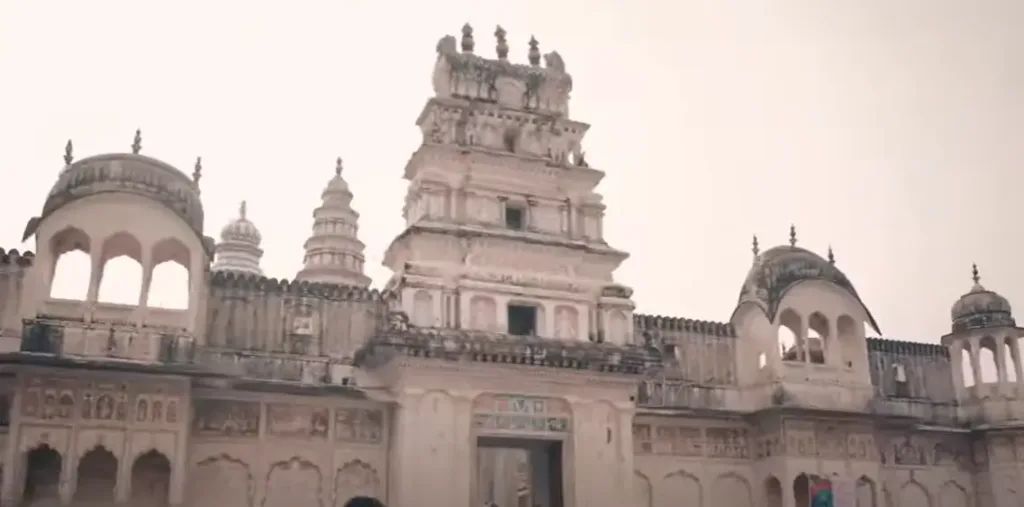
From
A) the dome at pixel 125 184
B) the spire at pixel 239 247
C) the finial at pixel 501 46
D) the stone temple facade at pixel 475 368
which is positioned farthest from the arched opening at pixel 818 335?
the spire at pixel 239 247

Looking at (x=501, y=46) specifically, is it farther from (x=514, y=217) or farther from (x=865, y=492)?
(x=865, y=492)

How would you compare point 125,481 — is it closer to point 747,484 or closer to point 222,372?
point 222,372

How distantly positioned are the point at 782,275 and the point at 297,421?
35.4 ft

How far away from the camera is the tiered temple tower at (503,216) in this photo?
61.4ft

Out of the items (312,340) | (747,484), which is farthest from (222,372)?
(747,484)

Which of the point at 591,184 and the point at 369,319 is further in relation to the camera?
the point at 591,184

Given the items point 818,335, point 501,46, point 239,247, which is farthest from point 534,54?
point 239,247

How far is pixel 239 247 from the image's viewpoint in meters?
36.6

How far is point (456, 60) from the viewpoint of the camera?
2044 centimetres

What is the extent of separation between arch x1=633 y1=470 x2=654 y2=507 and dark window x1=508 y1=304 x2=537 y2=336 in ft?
12.0

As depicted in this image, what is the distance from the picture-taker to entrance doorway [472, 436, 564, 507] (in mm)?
18641

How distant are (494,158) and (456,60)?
7.68 ft

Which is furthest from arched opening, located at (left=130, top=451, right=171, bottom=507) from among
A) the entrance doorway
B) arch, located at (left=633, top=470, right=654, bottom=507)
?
arch, located at (left=633, top=470, right=654, bottom=507)

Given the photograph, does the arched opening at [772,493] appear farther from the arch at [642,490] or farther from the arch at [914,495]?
the arch at [914,495]
